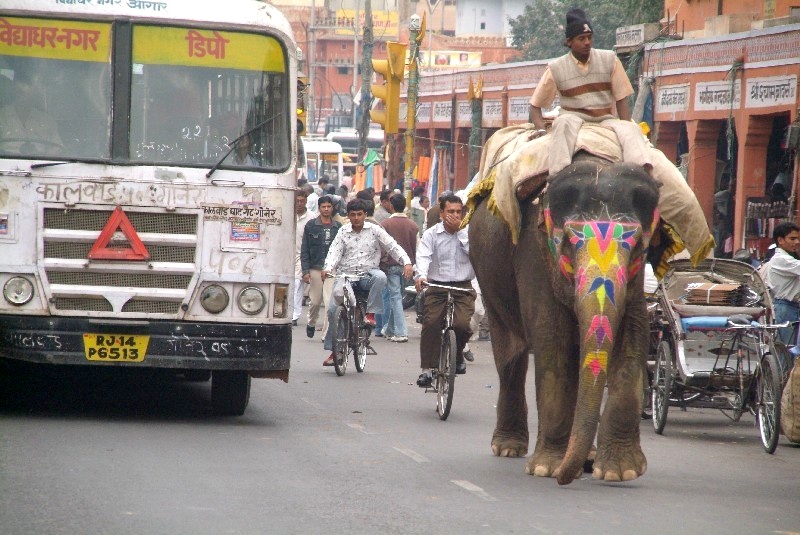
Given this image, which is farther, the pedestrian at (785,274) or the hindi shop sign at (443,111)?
the hindi shop sign at (443,111)

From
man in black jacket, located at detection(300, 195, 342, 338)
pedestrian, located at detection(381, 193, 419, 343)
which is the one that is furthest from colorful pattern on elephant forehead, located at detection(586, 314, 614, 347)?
pedestrian, located at detection(381, 193, 419, 343)

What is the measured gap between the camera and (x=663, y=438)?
11547 millimetres

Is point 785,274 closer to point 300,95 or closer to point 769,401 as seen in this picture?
point 769,401

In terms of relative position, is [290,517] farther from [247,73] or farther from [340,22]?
[340,22]

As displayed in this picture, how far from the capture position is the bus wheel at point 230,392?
426 inches

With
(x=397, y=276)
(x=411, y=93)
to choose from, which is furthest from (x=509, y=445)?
(x=411, y=93)

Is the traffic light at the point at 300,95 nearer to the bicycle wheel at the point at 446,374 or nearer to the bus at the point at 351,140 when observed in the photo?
the bicycle wheel at the point at 446,374

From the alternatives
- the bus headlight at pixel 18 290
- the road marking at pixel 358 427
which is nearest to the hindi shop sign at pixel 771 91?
the road marking at pixel 358 427

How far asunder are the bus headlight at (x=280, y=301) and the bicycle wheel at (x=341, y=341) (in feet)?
14.2

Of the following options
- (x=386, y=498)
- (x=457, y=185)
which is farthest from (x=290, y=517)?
(x=457, y=185)

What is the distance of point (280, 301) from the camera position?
10.3m

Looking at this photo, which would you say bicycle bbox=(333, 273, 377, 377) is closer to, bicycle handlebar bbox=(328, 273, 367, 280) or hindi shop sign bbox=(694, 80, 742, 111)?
bicycle handlebar bbox=(328, 273, 367, 280)

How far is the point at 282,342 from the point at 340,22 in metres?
89.6

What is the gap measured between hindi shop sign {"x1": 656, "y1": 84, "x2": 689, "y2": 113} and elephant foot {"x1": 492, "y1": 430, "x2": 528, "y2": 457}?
1416cm
